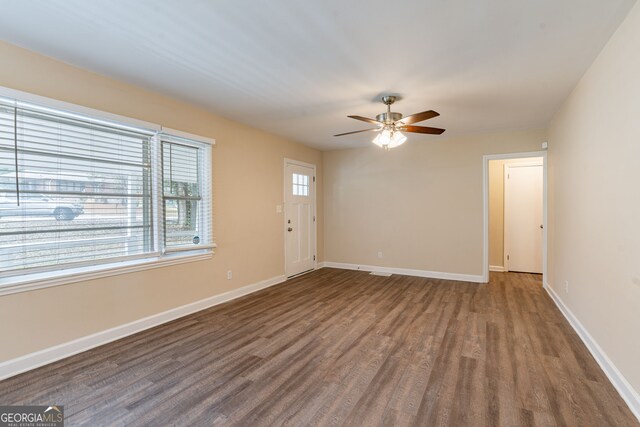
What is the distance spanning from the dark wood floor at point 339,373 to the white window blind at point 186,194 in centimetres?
94

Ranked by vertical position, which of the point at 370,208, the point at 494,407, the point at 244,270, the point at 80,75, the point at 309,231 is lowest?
the point at 494,407

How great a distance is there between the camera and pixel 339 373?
2.28 m

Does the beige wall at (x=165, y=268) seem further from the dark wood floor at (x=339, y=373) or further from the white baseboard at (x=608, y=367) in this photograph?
the white baseboard at (x=608, y=367)

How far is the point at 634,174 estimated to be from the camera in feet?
6.07

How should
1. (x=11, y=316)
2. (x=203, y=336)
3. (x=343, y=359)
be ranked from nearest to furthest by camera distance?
(x=11, y=316), (x=343, y=359), (x=203, y=336)

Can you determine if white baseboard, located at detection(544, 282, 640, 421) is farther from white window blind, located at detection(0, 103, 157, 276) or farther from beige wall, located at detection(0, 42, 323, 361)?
white window blind, located at detection(0, 103, 157, 276)

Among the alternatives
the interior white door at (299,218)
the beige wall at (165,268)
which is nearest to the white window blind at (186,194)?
the beige wall at (165,268)

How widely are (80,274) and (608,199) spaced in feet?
14.3

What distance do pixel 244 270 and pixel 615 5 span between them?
4409 mm

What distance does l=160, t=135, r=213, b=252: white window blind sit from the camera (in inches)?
133

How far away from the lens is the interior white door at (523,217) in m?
5.47

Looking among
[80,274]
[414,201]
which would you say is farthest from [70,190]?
[414,201]

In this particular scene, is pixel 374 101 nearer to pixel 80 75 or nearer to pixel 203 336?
pixel 80 75

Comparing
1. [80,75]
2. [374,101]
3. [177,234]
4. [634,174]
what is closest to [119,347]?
[177,234]
